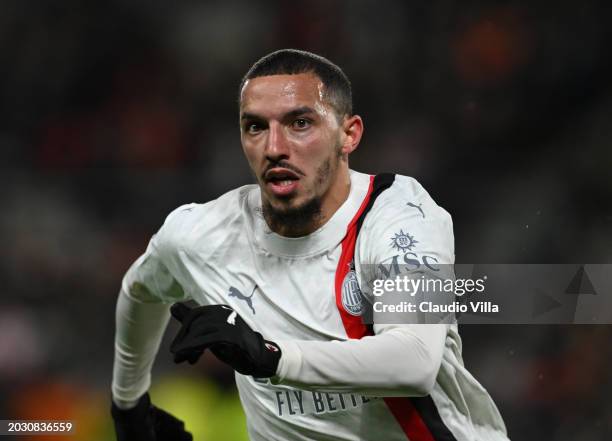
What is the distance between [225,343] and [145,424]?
1.90 meters

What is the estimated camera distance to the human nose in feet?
8.64

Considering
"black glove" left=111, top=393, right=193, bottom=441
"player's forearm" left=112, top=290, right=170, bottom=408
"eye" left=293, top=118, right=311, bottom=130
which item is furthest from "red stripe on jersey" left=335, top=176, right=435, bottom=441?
"black glove" left=111, top=393, right=193, bottom=441

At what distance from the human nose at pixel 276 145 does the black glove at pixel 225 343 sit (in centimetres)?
66

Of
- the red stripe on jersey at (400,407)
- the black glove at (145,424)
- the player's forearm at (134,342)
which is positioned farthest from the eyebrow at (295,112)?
the black glove at (145,424)

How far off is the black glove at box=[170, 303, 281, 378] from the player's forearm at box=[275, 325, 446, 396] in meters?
0.06

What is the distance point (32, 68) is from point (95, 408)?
2.27m

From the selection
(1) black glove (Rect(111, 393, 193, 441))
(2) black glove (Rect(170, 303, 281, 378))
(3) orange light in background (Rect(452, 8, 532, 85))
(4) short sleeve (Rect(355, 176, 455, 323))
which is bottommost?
(1) black glove (Rect(111, 393, 193, 441))

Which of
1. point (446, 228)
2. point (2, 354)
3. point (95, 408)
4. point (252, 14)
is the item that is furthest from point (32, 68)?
point (446, 228)

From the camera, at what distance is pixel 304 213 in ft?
8.97

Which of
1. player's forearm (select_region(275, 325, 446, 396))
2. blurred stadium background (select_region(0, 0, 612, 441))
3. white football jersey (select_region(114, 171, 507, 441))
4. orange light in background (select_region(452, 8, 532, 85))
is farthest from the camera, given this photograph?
orange light in background (select_region(452, 8, 532, 85))

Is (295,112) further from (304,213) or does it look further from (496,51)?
(496,51)

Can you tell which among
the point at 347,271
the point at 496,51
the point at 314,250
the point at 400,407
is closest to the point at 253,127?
the point at 314,250

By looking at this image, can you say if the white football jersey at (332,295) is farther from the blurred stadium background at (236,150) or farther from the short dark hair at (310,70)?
the blurred stadium background at (236,150)

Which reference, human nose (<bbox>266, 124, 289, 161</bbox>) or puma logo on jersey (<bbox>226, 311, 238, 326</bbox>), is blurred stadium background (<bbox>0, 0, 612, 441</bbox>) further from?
puma logo on jersey (<bbox>226, 311, 238, 326</bbox>)
